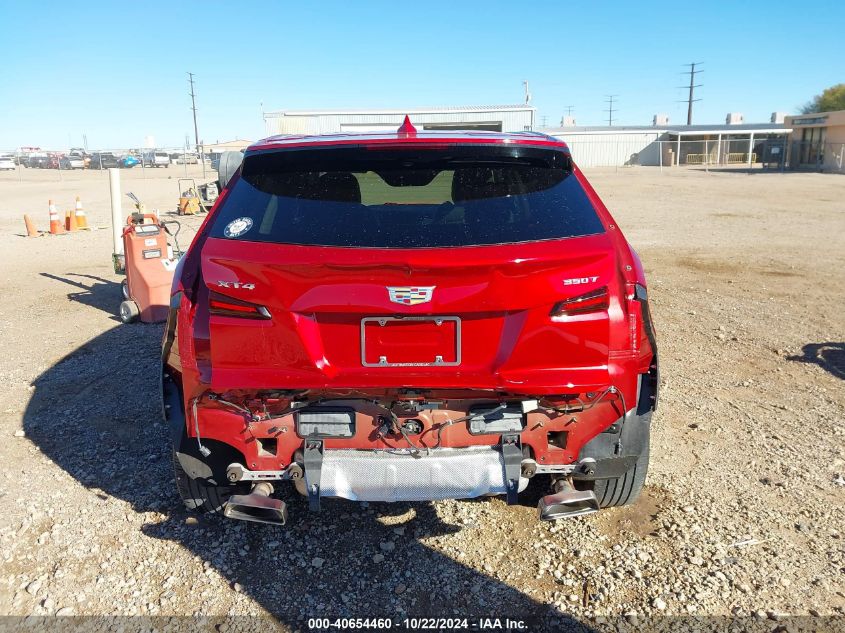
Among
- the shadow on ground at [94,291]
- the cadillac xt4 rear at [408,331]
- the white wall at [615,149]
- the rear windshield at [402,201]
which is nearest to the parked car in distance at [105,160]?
the white wall at [615,149]

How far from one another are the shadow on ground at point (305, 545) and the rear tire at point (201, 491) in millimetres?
207

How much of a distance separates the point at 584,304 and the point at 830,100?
3628 inches

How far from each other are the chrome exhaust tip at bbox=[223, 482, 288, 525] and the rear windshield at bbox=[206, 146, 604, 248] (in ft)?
3.62

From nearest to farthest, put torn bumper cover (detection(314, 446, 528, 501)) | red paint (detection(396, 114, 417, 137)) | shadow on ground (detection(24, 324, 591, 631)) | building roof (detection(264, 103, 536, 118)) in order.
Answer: torn bumper cover (detection(314, 446, 528, 501)), shadow on ground (detection(24, 324, 591, 631)), red paint (detection(396, 114, 417, 137)), building roof (detection(264, 103, 536, 118))

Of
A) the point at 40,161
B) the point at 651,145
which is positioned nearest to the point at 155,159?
the point at 40,161

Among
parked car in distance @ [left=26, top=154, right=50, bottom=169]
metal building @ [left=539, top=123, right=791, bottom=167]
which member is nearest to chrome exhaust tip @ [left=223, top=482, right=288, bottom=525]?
metal building @ [left=539, top=123, right=791, bottom=167]

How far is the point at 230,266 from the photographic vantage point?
107 inches

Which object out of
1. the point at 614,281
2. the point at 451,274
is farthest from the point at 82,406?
the point at 614,281

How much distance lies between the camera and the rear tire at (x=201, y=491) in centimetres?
326

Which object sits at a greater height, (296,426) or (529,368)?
(529,368)

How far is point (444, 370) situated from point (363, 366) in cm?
32

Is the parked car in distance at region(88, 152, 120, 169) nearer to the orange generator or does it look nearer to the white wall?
the white wall

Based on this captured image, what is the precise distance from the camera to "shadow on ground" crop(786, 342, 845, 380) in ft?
19.3

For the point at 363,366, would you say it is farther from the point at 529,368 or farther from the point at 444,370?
the point at 529,368
